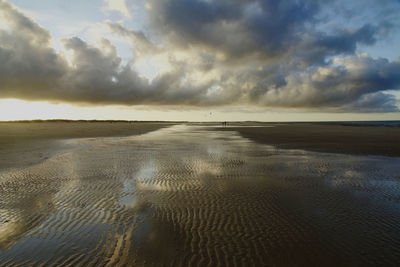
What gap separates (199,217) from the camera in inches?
308

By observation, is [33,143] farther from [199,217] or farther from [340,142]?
[340,142]

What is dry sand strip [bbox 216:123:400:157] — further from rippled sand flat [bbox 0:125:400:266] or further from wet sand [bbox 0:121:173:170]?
wet sand [bbox 0:121:173:170]

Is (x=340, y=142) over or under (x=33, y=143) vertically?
over

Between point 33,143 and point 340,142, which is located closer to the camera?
point 33,143

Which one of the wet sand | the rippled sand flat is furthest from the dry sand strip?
the wet sand

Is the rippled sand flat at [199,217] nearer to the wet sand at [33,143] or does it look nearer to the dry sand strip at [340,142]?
the wet sand at [33,143]

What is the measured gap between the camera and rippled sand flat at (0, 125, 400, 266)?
556 cm

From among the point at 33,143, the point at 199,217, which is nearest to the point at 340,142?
the point at 199,217

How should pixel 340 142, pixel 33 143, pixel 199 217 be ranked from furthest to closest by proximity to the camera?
pixel 340 142 < pixel 33 143 < pixel 199 217

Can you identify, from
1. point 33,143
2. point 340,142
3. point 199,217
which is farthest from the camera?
point 340,142

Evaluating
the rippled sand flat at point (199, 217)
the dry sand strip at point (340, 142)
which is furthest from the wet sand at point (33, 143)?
the dry sand strip at point (340, 142)

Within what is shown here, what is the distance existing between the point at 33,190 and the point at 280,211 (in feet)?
39.3

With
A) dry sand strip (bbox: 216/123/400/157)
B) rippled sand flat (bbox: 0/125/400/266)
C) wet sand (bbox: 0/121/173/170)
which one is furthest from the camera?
dry sand strip (bbox: 216/123/400/157)

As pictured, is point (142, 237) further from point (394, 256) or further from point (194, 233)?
point (394, 256)
